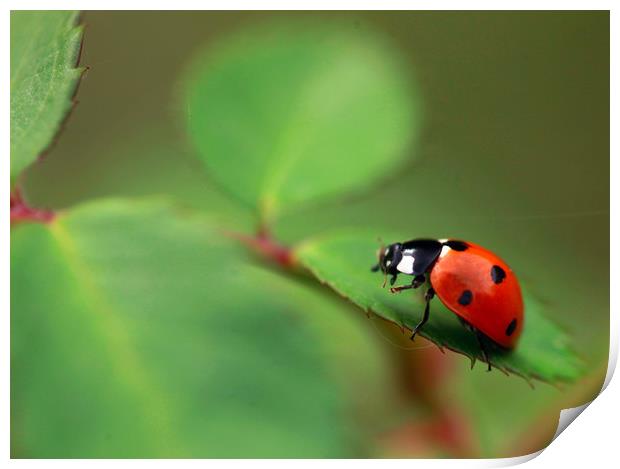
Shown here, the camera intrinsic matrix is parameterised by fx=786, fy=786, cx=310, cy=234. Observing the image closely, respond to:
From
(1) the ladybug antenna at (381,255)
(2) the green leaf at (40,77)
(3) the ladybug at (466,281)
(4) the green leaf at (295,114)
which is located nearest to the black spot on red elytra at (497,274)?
(3) the ladybug at (466,281)

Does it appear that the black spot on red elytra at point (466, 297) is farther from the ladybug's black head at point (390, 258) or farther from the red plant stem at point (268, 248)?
the red plant stem at point (268, 248)

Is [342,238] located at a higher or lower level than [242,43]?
lower

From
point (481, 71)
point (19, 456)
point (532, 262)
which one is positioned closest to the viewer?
point (19, 456)

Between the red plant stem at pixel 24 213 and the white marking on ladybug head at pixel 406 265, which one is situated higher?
the red plant stem at pixel 24 213

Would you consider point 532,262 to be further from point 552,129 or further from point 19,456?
point 19,456

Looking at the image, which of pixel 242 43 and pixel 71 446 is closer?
pixel 71 446
